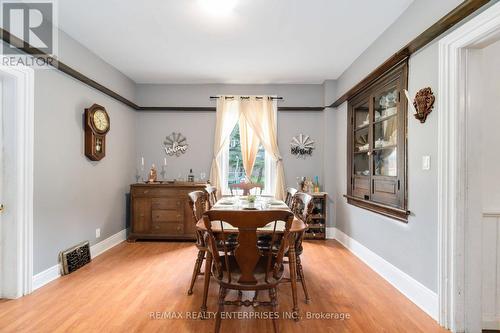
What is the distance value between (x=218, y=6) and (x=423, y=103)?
2.09 metres

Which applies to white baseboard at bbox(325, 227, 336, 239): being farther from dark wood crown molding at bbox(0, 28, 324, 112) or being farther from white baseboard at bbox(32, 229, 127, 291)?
white baseboard at bbox(32, 229, 127, 291)

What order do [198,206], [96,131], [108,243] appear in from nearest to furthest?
[198,206] → [96,131] → [108,243]

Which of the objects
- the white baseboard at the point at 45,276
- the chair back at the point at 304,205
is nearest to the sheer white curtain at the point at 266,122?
the chair back at the point at 304,205

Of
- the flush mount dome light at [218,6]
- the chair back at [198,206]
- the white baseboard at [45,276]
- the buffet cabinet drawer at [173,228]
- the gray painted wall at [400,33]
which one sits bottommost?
the white baseboard at [45,276]

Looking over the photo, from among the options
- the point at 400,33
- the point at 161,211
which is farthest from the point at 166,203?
the point at 400,33

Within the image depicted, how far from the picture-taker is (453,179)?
2.03 meters

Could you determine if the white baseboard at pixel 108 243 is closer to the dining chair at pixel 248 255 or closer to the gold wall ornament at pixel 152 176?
the gold wall ornament at pixel 152 176

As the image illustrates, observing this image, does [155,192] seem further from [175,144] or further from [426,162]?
[426,162]

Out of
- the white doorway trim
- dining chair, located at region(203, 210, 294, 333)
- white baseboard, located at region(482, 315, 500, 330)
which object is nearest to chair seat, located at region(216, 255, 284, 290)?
dining chair, located at region(203, 210, 294, 333)

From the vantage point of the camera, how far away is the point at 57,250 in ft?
9.85

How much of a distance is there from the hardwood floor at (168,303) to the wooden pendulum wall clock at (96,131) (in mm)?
1440

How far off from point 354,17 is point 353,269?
113 inches

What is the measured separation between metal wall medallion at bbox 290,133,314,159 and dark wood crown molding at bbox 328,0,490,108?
59.6 inches

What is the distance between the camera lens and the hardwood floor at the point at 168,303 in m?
2.09
